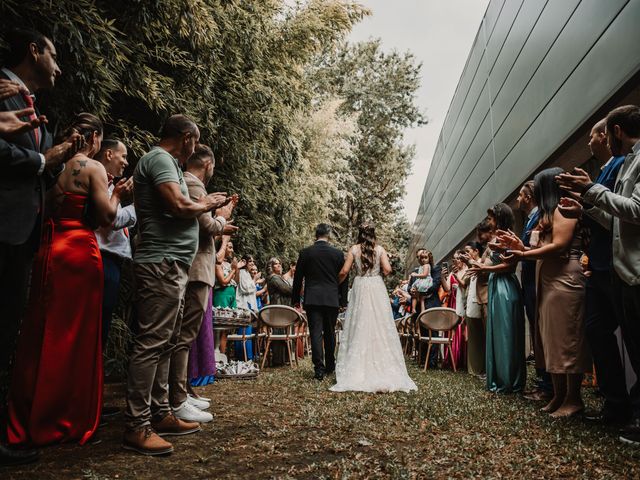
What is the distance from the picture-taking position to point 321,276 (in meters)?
6.91

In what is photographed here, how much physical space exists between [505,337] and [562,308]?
1.38 m

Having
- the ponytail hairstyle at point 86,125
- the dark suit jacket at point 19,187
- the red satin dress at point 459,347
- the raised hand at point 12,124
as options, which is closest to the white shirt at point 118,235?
the ponytail hairstyle at point 86,125

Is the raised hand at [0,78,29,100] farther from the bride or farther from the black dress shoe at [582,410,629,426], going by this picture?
the bride

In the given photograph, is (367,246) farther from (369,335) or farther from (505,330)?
(505,330)

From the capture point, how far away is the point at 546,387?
4734mm

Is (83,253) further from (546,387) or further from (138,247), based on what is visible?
(546,387)

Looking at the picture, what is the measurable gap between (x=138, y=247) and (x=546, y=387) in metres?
3.97

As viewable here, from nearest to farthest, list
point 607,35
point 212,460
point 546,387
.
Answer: point 212,460 → point 546,387 → point 607,35

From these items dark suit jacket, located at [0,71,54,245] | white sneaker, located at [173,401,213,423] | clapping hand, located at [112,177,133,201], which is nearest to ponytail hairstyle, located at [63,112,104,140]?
clapping hand, located at [112,177,133,201]

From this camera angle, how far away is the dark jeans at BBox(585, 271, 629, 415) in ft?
11.3

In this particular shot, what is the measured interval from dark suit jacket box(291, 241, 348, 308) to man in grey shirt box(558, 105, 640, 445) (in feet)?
13.3

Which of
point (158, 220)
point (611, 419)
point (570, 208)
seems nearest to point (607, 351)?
point (611, 419)

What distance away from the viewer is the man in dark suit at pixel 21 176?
237 cm

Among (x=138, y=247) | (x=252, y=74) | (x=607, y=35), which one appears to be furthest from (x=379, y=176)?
(x=138, y=247)
